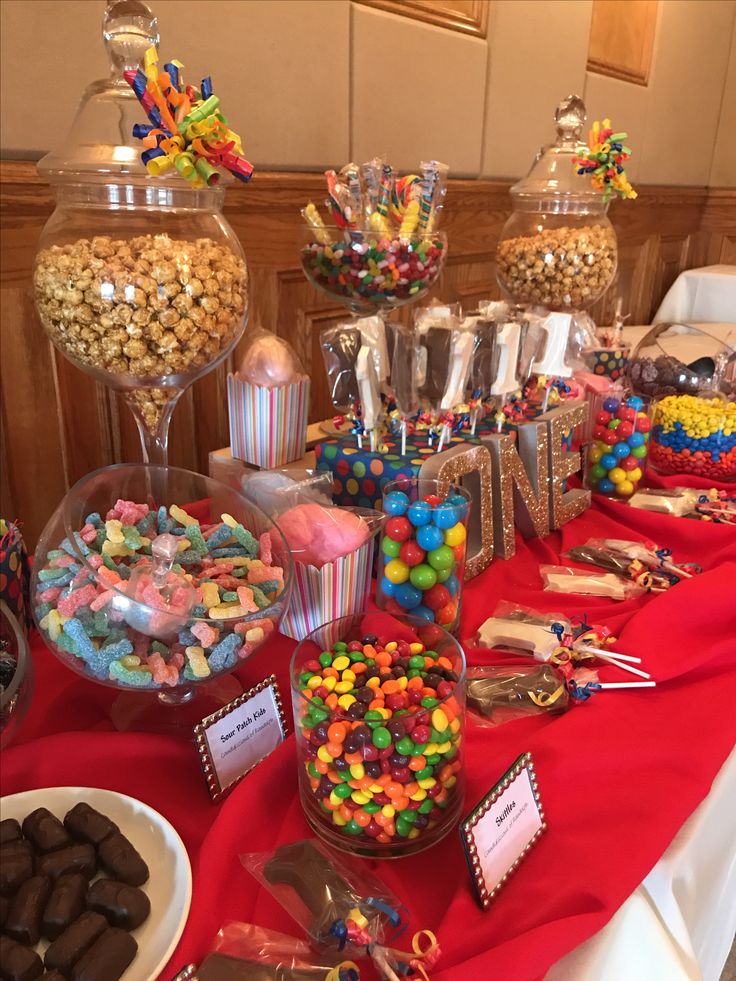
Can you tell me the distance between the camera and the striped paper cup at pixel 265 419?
1.29m

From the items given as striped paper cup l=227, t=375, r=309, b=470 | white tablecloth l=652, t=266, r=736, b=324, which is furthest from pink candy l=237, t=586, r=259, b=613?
white tablecloth l=652, t=266, r=736, b=324

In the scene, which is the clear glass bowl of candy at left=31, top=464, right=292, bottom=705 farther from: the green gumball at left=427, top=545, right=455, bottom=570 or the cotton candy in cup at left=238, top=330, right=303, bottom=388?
the cotton candy in cup at left=238, top=330, right=303, bottom=388

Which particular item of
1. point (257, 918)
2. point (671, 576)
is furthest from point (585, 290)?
point (257, 918)

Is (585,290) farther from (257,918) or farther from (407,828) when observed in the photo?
(257,918)

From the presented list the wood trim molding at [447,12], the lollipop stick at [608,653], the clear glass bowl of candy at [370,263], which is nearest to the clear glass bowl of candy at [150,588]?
the lollipop stick at [608,653]

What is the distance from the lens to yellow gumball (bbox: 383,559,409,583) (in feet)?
3.54

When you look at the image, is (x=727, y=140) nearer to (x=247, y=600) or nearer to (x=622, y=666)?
(x=622, y=666)

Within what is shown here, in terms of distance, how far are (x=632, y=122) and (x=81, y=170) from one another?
3.15 metres

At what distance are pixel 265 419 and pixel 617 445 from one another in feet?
2.56

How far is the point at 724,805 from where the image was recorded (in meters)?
0.90

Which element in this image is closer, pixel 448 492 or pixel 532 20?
pixel 448 492

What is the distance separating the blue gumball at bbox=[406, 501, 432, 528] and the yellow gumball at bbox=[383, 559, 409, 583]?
2.3 inches

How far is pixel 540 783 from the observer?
0.85 meters

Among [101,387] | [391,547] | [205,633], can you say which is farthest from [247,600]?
[101,387]
